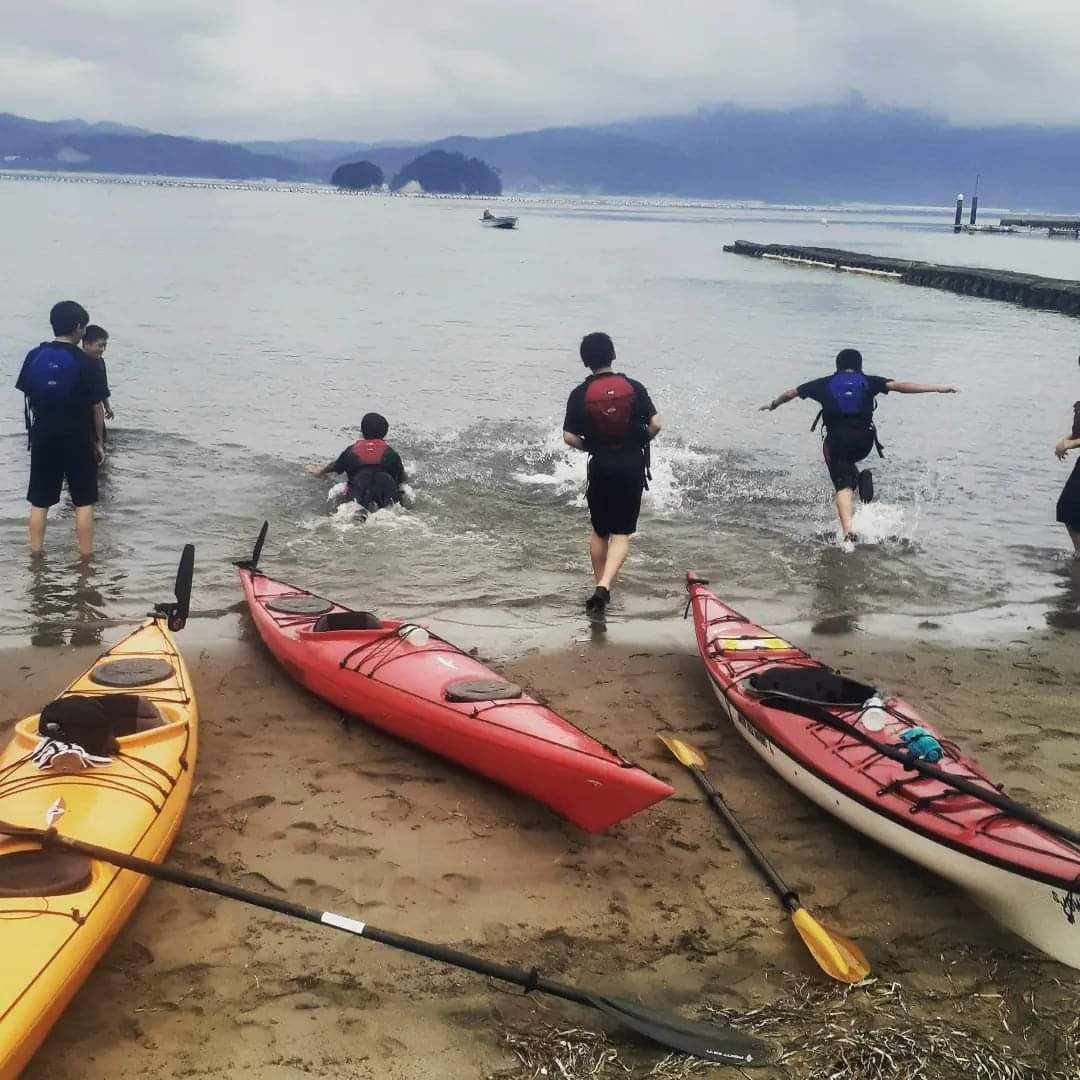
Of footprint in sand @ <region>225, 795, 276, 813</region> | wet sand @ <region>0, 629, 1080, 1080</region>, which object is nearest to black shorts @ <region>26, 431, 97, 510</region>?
wet sand @ <region>0, 629, 1080, 1080</region>

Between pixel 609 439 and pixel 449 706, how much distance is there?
2735 millimetres

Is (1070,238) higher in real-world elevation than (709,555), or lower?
higher

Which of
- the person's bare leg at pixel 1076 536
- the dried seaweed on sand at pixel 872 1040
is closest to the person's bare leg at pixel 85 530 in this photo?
the dried seaweed on sand at pixel 872 1040

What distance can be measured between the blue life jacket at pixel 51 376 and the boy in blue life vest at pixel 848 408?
5.72 metres

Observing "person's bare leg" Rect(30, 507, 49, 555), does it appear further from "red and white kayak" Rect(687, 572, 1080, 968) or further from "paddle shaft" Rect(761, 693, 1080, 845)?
"paddle shaft" Rect(761, 693, 1080, 845)

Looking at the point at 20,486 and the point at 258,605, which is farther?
the point at 20,486

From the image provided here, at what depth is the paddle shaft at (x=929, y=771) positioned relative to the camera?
3848 millimetres

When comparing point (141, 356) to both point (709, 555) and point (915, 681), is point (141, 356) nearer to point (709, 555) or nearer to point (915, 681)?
point (709, 555)

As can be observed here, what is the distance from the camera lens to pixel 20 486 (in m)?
11.6

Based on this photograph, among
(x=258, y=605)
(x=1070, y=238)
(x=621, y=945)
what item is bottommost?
(x=621, y=945)

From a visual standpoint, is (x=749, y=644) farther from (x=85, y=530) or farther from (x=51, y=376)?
(x=85, y=530)

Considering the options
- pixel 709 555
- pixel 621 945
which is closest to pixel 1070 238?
pixel 709 555

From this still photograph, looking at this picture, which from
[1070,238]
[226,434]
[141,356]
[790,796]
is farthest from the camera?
[1070,238]

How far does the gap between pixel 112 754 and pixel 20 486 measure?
26.8 feet
